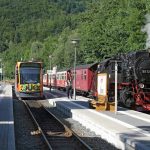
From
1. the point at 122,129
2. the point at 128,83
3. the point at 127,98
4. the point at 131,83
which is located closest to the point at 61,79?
the point at 127,98

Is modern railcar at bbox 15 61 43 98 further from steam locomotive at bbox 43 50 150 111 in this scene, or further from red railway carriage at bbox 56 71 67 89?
red railway carriage at bbox 56 71 67 89

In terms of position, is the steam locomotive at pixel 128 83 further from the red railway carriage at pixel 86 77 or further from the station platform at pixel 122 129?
the red railway carriage at pixel 86 77

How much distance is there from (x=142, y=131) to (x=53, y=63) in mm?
87309

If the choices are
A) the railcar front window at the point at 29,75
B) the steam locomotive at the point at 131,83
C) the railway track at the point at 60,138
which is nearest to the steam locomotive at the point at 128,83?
the steam locomotive at the point at 131,83

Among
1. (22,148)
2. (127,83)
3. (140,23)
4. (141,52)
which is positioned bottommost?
(22,148)

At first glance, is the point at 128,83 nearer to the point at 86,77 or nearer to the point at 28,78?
the point at 28,78

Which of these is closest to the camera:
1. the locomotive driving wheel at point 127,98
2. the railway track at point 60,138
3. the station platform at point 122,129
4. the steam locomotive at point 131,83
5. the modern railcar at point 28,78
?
the station platform at point 122,129

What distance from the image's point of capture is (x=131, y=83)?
83.8 feet

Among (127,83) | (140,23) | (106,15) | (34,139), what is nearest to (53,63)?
(106,15)

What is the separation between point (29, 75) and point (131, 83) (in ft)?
52.2

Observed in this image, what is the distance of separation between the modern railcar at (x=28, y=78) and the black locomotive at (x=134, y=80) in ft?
45.5

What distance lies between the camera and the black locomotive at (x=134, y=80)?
24891 millimetres

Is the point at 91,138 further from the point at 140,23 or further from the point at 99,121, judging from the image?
the point at 140,23

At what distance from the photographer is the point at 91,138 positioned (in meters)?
16.6
